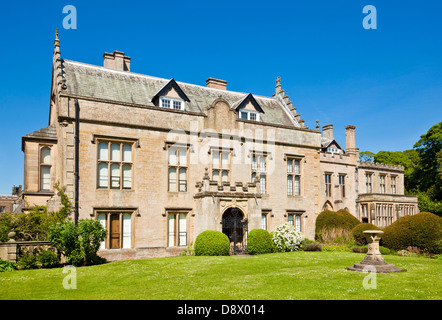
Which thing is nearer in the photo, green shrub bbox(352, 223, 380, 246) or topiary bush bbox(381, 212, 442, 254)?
topiary bush bbox(381, 212, 442, 254)

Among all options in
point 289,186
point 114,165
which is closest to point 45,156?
point 114,165

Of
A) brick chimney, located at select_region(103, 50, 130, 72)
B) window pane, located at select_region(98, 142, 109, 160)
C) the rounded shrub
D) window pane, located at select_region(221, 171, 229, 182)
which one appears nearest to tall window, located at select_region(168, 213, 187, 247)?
the rounded shrub

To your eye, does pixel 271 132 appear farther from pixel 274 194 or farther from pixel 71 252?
pixel 71 252

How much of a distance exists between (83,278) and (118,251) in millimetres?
7629

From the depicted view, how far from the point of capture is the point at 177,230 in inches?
952

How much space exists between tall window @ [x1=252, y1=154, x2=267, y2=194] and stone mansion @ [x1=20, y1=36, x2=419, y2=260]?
0.23ft

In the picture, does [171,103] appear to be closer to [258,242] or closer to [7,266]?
[258,242]

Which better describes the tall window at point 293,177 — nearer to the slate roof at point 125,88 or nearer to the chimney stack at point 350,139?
the slate roof at point 125,88

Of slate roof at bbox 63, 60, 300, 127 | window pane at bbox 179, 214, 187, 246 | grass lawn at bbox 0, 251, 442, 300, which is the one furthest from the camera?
window pane at bbox 179, 214, 187, 246

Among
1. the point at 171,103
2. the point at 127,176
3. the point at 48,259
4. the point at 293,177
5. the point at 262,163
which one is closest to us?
the point at 48,259

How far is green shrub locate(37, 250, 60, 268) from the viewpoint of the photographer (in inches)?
703

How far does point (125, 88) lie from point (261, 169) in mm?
10573

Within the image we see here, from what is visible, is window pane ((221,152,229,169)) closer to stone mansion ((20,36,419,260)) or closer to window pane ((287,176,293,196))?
stone mansion ((20,36,419,260))

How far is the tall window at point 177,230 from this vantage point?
24.0 m
